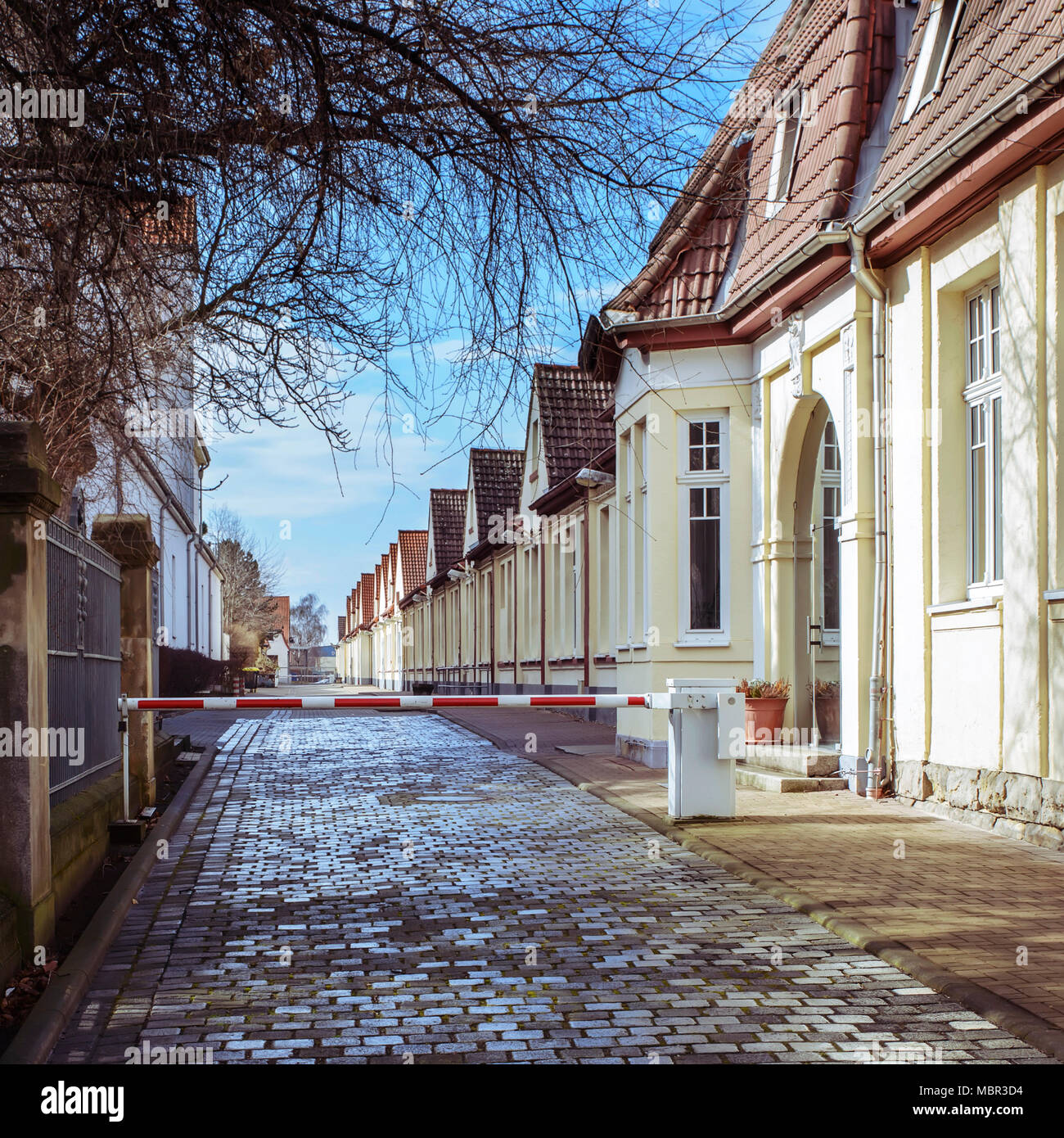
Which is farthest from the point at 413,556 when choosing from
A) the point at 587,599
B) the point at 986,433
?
the point at 986,433

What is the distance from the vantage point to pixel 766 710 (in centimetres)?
1321

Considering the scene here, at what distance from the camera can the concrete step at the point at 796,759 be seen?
11.9m

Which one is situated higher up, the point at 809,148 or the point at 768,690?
the point at 809,148

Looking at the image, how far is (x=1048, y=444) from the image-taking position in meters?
8.69

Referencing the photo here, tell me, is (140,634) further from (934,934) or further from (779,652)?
A: (934,934)

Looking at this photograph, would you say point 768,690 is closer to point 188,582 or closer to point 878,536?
point 878,536

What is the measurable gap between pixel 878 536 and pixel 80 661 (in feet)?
22.0

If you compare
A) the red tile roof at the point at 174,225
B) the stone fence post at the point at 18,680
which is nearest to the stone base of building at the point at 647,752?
the red tile roof at the point at 174,225

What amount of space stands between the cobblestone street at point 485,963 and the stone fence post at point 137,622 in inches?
51.4

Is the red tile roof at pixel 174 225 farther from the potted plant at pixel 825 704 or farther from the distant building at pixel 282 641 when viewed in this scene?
the distant building at pixel 282 641

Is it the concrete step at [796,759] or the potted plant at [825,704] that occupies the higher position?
the potted plant at [825,704]

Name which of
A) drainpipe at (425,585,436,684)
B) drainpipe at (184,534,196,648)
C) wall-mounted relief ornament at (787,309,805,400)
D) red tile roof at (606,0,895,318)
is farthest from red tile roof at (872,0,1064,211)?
drainpipe at (425,585,436,684)
